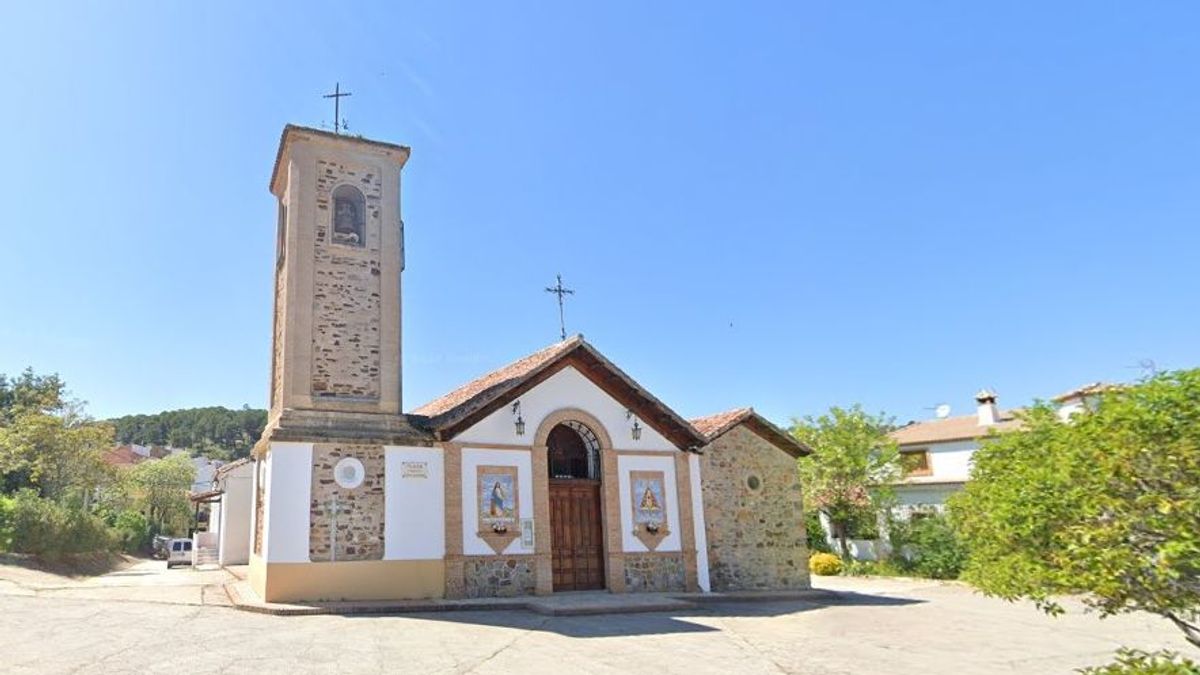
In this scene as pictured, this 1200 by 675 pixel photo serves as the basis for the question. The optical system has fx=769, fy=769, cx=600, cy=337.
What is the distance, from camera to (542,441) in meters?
17.4

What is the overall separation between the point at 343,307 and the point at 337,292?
13.7 inches

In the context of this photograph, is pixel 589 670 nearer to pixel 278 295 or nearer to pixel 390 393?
pixel 390 393

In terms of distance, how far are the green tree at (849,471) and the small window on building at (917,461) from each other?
2584 millimetres

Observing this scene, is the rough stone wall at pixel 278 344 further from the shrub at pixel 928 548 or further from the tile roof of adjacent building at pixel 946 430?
the tile roof of adjacent building at pixel 946 430

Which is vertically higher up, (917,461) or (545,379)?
(545,379)

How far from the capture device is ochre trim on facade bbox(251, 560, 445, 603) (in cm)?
1424

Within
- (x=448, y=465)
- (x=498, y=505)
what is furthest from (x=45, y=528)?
(x=498, y=505)

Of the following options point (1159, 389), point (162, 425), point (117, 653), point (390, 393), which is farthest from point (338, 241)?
point (162, 425)

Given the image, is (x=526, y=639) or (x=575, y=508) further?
(x=575, y=508)

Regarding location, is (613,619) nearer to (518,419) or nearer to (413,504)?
(413,504)

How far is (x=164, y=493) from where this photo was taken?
1893 inches

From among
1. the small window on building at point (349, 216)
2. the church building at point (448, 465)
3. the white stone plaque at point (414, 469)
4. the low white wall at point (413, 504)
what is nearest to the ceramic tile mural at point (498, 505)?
the church building at point (448, 465)

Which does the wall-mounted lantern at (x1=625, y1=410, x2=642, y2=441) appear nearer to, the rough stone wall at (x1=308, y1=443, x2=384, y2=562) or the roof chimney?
the rough stone wall at (x1=308, y1=443, x2=384, y2=562)

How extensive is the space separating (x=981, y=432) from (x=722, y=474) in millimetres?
16825
